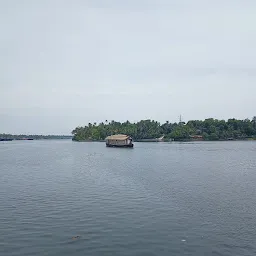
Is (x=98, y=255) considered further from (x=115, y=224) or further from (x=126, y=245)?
(x=115, y=224)

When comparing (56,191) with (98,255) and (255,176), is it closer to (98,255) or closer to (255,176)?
(98,255)

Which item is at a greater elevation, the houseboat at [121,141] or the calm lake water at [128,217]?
the houseboat at [121,141]

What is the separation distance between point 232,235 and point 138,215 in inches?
392

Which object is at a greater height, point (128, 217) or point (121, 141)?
point (121, 141)

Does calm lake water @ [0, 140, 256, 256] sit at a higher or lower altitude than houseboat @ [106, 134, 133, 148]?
lower

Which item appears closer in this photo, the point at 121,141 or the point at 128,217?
the point at 128,217

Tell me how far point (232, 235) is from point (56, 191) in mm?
26985

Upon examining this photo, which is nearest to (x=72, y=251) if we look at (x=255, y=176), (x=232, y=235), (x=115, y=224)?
(x=115, y=224)

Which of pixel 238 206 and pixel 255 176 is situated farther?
pixel 255 176

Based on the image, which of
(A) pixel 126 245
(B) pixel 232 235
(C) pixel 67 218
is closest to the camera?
(A) pixel 126 245

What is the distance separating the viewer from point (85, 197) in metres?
38.5

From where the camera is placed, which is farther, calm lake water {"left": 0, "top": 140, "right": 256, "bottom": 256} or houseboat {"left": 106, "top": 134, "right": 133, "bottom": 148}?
houseboat {"left": 106, "top": 134, "right": 133, "bottom": 148}

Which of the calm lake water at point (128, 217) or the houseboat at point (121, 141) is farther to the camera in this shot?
the houseboat at point (121, 141)

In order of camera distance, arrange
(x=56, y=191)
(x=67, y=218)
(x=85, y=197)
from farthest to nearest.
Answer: (x=56, y=191), (x=85, y=197), (x=67, y=218)
